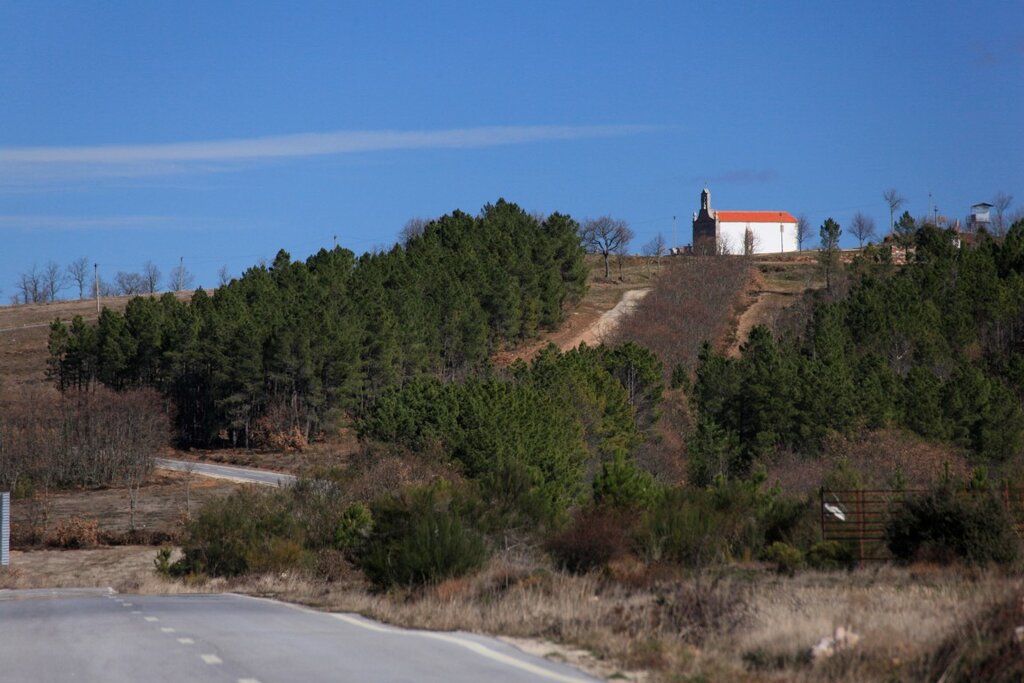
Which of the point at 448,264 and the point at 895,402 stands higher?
the point at 448,264

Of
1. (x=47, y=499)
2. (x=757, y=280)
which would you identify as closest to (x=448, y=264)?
Answer: (x=47, y=499)

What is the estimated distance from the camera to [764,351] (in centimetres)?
6706

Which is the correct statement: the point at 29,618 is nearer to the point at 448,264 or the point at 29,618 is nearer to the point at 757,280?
the point at 448,264

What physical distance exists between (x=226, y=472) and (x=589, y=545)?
53.5 metres

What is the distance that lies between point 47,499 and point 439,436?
22.7m

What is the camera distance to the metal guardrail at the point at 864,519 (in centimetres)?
1862

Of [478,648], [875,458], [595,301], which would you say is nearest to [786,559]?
[478,648]

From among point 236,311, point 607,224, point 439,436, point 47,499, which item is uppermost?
point 607,224

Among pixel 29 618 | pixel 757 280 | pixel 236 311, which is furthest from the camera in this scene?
pixel 757 280

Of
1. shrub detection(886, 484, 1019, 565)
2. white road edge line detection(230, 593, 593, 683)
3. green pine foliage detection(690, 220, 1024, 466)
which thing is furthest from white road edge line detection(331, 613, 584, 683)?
green pine foliage detection(690, 220, 1024, 466)

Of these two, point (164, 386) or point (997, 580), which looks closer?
point (997, 580)

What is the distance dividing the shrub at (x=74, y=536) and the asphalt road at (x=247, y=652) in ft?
132

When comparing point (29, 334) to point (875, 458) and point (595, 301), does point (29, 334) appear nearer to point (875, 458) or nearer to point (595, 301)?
point (595, 301)

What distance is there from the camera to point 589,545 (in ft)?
57.0
